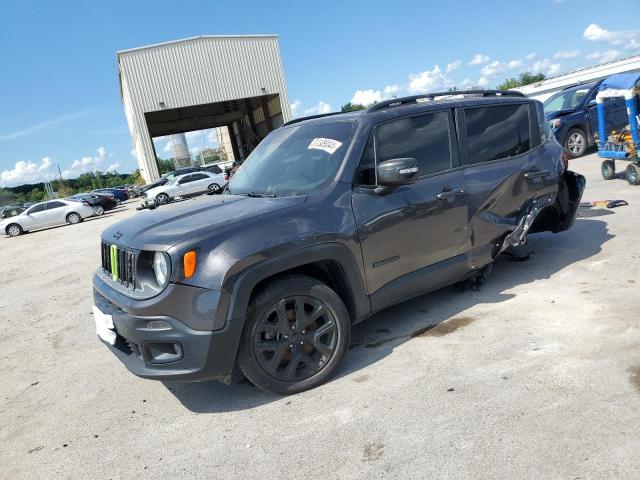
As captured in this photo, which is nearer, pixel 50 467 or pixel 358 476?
pixel 358 476

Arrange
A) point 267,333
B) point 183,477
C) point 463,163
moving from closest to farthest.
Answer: point 183,477, point 267,333, point 463,163

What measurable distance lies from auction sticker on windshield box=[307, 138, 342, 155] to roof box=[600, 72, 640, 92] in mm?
6912

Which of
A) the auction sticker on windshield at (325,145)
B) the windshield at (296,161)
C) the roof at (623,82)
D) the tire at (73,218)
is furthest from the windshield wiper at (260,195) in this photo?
the tire at (73,218)

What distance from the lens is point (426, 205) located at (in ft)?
12.6

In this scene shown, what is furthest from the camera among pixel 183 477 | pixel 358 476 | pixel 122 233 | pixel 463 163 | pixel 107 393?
pixel 463 163

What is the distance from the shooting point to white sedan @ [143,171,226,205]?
26.2 m

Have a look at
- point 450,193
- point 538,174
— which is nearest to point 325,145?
point 450,193

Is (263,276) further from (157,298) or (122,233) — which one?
(122,233)

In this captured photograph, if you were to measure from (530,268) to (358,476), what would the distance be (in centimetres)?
353

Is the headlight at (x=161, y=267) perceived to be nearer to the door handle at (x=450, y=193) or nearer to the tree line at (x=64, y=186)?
the door handle at (x=450, y=193)

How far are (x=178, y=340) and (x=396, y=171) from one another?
1811 mm

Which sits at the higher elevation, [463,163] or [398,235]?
[463,163]

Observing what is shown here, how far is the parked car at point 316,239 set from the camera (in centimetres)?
294

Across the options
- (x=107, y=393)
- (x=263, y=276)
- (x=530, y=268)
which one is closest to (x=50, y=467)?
(x=107, y=393)
